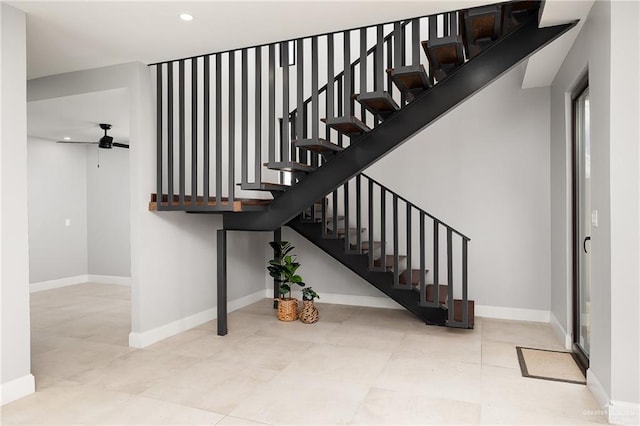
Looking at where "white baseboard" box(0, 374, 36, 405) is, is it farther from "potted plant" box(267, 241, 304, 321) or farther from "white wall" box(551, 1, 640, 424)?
"white wall" box(551, 1, 640, 424)

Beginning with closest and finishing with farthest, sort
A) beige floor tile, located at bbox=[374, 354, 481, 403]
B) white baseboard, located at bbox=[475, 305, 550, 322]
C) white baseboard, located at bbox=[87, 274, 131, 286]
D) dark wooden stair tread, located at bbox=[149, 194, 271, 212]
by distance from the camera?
1. beige floor tile, located at bbox=[374, 354, 481, 403]
2. dark wooden stair tread, located at bbox=[149, 194, 271, 212]
3. white baseboard, located at bbox=[475, 305, 550, 322]
4. white baseboard, located at bbox=[87, 274, 131, 286]

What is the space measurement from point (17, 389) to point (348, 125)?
113 inches

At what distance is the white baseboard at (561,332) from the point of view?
3.72 meters

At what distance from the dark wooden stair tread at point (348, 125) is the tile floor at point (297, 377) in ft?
6.09

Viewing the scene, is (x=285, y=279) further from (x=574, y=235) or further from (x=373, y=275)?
(x=574, y=235)

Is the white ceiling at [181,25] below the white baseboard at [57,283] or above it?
above

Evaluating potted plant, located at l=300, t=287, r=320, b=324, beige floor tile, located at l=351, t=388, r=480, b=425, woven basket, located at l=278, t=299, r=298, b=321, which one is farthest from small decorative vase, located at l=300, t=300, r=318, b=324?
beige floor tile, located at l=351, t=388, r=480, b=425

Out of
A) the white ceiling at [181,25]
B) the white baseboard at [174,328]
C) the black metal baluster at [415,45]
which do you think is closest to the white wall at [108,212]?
the white baseboard at [174,328]

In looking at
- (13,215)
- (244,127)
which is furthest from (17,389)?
(244,127)

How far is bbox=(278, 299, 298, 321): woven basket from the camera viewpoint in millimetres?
4676

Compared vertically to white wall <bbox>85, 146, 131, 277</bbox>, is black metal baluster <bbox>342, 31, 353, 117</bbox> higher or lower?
higher

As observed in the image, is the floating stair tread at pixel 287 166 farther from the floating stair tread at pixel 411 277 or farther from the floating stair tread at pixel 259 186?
the floating stair tread at pixel 411 277

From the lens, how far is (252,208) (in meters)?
3.87

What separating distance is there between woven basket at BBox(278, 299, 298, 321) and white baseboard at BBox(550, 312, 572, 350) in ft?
8.54
